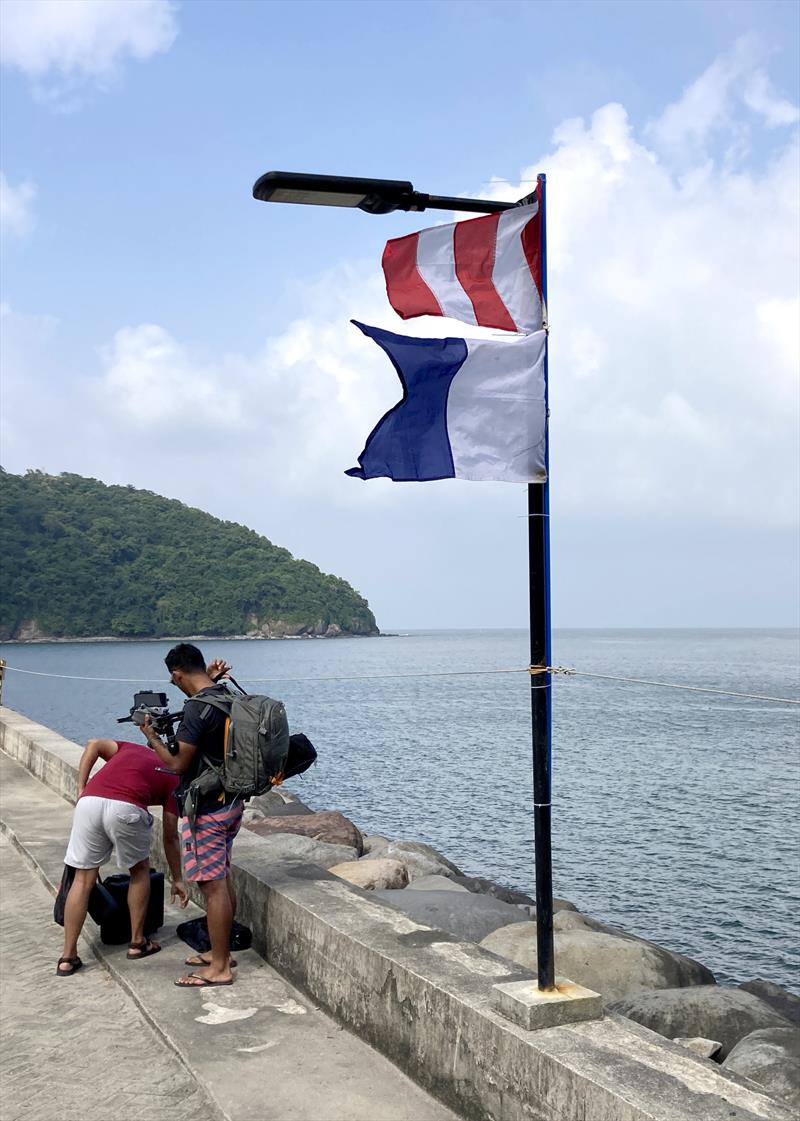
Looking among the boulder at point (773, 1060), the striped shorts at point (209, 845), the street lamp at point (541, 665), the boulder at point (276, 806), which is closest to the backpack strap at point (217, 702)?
the striped shorts at point (209, 845)

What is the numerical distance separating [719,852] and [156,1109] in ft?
69.9

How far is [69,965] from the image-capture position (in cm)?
588

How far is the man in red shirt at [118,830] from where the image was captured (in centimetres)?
591

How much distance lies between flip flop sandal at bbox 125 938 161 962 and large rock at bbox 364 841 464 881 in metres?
9.63

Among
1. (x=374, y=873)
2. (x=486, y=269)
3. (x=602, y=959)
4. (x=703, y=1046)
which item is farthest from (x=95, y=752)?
(x=374, y=873)

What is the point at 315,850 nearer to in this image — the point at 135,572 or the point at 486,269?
the point at 486,269

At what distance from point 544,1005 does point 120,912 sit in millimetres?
3295

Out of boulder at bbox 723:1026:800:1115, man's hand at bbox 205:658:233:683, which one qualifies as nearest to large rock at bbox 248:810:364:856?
boulder at bbox 723:1026:800:1115

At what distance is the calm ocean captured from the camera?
18406 mm

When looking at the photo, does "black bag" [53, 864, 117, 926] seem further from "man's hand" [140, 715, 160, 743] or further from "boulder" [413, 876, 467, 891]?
"boulder" [413, 876, 467, 891]

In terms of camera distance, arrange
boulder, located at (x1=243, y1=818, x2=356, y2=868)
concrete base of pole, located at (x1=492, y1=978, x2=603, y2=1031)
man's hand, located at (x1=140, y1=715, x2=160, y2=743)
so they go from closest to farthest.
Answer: concrete base of pole, located at (x1=492, y1=978, x2=603, y2=1031) → man's hand, located at (x1=140, y1=715, x2=160, y2=743) → boulder, located at (x1=243, y1=818, x2=356, y2=868)

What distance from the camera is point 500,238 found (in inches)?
169

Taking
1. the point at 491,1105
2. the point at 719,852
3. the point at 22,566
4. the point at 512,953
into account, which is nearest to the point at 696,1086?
the point at 491,1105

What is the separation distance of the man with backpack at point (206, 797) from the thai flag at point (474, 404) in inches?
73.9
